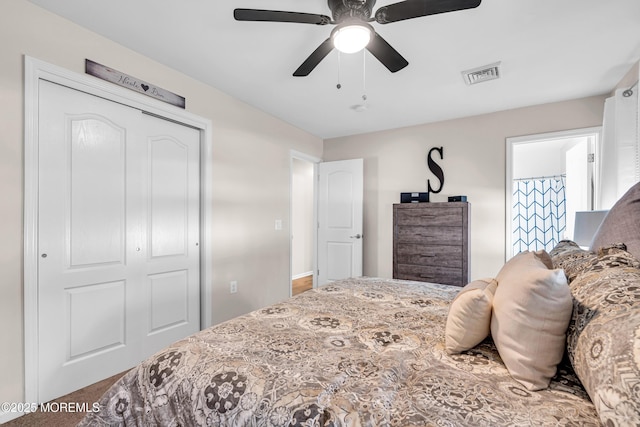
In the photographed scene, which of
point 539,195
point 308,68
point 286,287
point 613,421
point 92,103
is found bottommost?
point 286,287

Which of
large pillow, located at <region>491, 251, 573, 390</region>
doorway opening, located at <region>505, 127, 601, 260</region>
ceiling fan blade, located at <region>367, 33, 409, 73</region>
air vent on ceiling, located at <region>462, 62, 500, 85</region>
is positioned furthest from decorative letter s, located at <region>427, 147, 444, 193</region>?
large pillow, located at <region>491, 251, 573, 390</region>

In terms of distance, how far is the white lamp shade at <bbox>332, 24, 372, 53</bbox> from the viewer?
1.55m

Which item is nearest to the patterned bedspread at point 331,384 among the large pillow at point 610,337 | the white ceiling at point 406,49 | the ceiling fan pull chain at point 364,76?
the large pillow at point 610,337

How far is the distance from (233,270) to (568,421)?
2907 mm

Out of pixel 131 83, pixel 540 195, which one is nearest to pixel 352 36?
pixel 131 83

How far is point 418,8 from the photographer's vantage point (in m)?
1.42

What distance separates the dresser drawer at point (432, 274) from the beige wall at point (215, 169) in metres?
1.53

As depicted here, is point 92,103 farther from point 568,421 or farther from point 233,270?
point 568,421

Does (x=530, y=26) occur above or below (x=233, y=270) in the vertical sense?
above

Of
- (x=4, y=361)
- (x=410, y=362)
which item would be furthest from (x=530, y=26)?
(x=4, y=361)

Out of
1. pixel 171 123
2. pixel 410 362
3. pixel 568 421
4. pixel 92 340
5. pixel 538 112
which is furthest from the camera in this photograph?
pixel 538 112

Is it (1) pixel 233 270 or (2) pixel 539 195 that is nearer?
(1) pixel 233 270

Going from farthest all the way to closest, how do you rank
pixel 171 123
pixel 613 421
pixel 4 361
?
pixel 171 123, pixel 4 361, pixel 613 421

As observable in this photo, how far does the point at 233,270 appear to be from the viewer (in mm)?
3195
